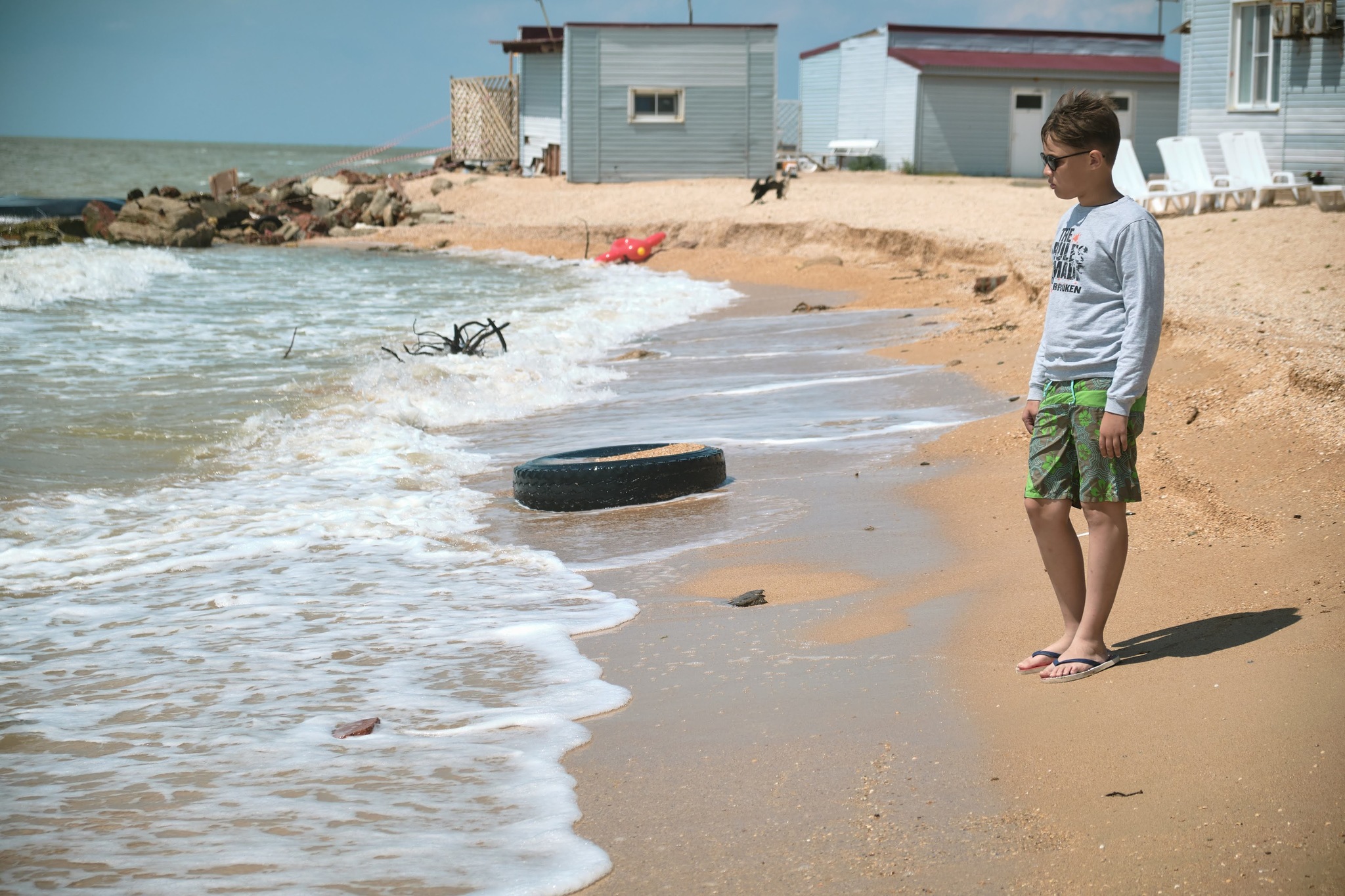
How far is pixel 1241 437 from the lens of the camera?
5.73 m

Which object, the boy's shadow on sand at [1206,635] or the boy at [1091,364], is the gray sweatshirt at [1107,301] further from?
the boy's shadow on sand at [1206,635]

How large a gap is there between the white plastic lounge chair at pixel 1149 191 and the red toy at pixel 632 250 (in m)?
8.21

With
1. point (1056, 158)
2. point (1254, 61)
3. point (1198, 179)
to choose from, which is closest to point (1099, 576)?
point (1056, 158)

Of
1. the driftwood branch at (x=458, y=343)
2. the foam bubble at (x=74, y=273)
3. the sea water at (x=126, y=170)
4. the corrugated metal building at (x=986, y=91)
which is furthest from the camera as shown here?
the sea water at (x=126, y=170)

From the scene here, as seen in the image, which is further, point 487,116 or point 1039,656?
point 487,116

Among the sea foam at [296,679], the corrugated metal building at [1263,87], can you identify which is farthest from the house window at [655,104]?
the sea foam at [296,679]

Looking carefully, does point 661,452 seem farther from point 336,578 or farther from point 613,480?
point 336,578

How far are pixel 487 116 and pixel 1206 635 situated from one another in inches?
1545

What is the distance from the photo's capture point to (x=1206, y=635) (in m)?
3.63

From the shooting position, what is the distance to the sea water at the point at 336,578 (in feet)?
9.69

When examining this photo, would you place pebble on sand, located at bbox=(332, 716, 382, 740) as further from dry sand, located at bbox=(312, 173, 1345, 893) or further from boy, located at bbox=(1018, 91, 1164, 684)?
boy, located at bbox=(1018, 91, 1164, 684)

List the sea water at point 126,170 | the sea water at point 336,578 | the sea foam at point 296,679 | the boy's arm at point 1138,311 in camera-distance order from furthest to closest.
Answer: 1. the sea water at point 126,170
2. the boy's arm at point 1138,311
3. the sea water at point 336,578
4. the sea foam at point 296,679

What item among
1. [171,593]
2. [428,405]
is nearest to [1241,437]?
[171,593]

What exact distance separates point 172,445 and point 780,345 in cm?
599
